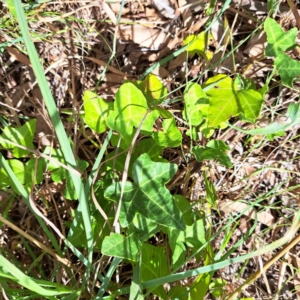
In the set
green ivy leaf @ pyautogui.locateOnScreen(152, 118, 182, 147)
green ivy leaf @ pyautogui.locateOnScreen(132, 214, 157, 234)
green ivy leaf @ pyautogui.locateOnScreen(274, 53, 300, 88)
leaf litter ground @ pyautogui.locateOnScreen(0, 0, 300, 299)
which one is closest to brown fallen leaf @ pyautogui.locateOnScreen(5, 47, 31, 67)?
leaf litter ground @ pyautogui.locateOnScreen(0, 0, 300, 299)

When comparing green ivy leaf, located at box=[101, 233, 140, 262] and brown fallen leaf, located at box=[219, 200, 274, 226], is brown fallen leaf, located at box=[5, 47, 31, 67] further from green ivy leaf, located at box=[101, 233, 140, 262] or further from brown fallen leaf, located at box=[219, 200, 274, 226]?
brown fallen leaf, located at box=[219, 200, 274, 226]

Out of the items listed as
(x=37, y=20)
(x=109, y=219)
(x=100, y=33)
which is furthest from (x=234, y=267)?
(x=37, y=20)

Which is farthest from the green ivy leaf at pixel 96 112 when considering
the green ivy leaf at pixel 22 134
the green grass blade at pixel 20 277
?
the green grass blade at pixel 20 277

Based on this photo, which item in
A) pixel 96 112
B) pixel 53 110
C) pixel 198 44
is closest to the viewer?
pixel 53 110

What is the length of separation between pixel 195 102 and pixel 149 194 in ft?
1.01

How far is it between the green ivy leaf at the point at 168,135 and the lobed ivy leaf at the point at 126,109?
0.08 meters

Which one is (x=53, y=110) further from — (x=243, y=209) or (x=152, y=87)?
(x=243, y=209)

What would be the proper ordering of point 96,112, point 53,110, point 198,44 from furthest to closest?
1. point 198,44
2. point 96,112
3. point 53,110

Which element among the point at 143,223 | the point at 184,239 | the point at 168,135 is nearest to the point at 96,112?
the point at 168,135

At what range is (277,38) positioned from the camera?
1056 mm

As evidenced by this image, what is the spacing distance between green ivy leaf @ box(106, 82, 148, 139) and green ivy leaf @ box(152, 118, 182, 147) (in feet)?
0.27

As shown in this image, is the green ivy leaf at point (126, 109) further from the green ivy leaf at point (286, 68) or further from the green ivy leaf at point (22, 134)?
the green ivy leaf at point (286, 68)

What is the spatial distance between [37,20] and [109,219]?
2.18ft

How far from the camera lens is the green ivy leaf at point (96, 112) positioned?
39.2 inches
